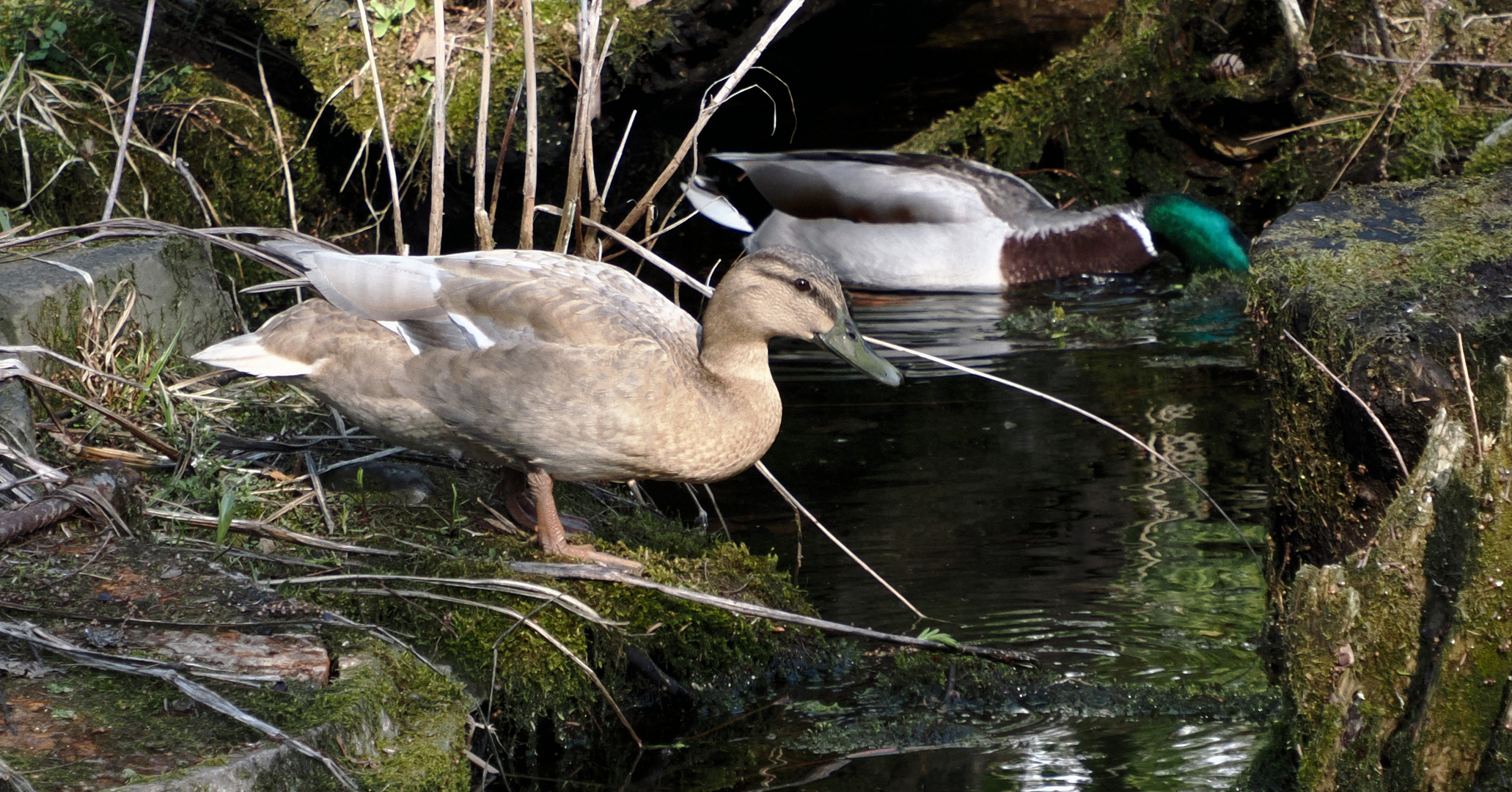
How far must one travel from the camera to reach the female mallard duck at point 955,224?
7.66 m

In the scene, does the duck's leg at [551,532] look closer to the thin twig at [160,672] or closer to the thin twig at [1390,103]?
the thin twig at [160,672]

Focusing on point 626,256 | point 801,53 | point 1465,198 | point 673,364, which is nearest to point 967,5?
point 801,53

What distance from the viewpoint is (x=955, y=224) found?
7828 millimetres

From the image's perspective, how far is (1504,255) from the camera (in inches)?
116

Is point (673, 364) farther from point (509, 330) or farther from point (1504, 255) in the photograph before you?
point (1504, 255)

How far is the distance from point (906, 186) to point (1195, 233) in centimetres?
166

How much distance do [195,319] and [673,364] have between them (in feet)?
6.92

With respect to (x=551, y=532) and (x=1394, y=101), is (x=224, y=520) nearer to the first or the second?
(x=551, y=532)

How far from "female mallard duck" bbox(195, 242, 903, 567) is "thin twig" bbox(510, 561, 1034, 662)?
0.80 feet

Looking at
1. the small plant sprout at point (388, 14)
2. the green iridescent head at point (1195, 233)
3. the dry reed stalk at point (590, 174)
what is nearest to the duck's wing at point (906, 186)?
the green iridescent head at point (1195, 233)

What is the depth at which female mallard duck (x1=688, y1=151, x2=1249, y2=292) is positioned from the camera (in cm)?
766

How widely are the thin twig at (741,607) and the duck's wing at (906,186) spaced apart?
487 centimetres

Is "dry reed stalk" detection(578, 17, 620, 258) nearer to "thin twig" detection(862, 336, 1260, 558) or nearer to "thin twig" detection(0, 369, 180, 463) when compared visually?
"thin twig" detection(862, 336, 1260, 558)

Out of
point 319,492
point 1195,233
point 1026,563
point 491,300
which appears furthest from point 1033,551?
point 1195,233
